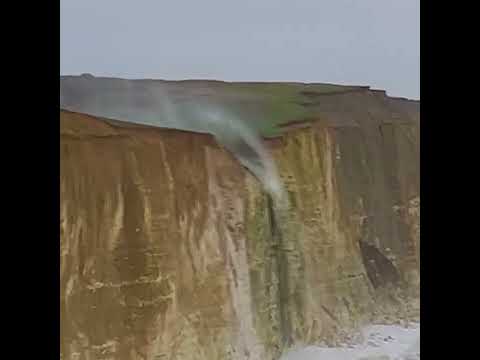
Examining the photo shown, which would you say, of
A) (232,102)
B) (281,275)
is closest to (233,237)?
(281,275)

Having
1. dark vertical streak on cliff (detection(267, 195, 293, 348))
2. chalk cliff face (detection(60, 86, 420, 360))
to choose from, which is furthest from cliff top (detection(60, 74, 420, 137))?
dark vertical streak on cliff (detection(267, 195, 293, 348))

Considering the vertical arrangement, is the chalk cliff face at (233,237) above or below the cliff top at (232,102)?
below

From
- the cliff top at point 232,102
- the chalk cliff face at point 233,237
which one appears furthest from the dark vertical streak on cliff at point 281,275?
the cliff top at point 232,102

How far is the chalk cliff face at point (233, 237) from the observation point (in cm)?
143

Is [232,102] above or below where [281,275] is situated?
above

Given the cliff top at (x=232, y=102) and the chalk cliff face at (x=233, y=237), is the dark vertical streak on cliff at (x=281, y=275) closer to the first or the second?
the chalk cliff face at (x=233, y=237)

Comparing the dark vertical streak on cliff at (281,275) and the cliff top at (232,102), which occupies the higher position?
the cliff top at (232,102)

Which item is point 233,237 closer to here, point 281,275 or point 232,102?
point 281,275

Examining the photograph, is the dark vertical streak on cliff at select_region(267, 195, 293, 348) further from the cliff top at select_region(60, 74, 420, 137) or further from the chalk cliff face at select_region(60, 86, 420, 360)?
the cliff top at select_region(60, 74, 420, 137)

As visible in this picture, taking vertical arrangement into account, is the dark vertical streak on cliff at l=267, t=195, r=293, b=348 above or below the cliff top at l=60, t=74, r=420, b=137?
below

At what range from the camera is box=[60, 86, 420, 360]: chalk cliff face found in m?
1.43

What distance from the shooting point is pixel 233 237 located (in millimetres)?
1474
